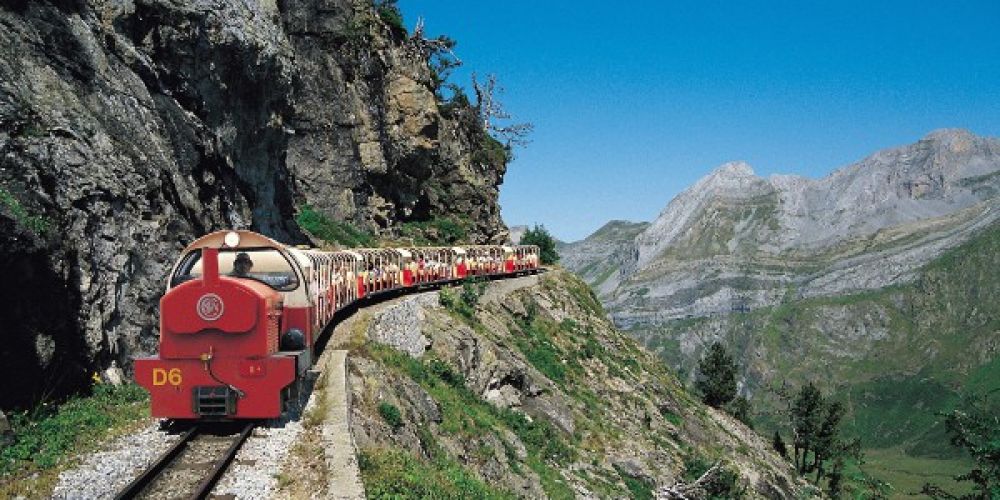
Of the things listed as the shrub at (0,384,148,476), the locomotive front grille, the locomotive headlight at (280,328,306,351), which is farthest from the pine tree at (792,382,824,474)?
the locomotive front grille

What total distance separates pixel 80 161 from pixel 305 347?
7158 mm

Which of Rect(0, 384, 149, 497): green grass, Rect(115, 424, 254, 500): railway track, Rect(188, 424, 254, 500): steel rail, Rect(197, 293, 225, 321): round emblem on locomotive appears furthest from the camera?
Rect(197, 293, 225, 321): round emblem on locomotive

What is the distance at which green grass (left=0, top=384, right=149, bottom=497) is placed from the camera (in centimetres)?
1232

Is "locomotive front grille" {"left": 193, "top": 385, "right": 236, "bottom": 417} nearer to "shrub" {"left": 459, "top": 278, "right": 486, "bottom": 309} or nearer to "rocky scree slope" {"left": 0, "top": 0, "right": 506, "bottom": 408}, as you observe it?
"rocky scree slope" {"left": 0, "top": 0, "right": 506, "bottom": 408}

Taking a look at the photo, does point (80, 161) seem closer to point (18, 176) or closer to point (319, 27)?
point (18, 176)

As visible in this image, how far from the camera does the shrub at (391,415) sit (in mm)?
18234

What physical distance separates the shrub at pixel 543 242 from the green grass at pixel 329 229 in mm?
26247

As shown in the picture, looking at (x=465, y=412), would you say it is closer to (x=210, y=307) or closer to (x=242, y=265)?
(x=242, y=265)

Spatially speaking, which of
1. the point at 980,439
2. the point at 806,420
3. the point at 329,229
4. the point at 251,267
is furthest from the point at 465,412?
the point at 806,420

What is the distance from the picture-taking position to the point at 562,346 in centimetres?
4631

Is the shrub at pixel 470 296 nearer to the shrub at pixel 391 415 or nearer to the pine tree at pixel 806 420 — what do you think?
the shrub at pixel 391 415

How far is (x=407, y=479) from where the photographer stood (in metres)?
13.7

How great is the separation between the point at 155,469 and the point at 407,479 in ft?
13.4

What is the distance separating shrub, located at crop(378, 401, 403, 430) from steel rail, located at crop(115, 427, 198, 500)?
4.61 metres
